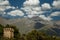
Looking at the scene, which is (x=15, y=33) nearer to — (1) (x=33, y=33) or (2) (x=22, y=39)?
(1) (x=33, y=33)

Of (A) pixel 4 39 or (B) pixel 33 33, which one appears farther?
(B) pixel 33 33

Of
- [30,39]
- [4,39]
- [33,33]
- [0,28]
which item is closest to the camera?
[4,39]

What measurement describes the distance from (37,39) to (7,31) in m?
11.8

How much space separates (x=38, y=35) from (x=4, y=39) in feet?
53.3

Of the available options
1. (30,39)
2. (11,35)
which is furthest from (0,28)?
(30,39)

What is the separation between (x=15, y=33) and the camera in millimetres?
106125

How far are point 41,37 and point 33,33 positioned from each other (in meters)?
4.94

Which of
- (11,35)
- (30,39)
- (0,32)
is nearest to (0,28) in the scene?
(0,32)

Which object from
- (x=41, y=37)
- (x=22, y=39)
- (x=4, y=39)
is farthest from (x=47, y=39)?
(x=4, y=39)

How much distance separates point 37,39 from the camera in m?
91.9

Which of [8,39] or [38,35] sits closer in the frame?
[8,39]

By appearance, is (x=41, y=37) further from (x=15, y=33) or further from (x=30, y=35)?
(x=15, y=33)

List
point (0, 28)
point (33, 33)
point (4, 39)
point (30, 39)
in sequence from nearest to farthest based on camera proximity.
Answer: point (4, 39), point (30, 39), point (33, 33), point (0, 28)

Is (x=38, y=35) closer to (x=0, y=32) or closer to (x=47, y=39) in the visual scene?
(x=47, y=39)
